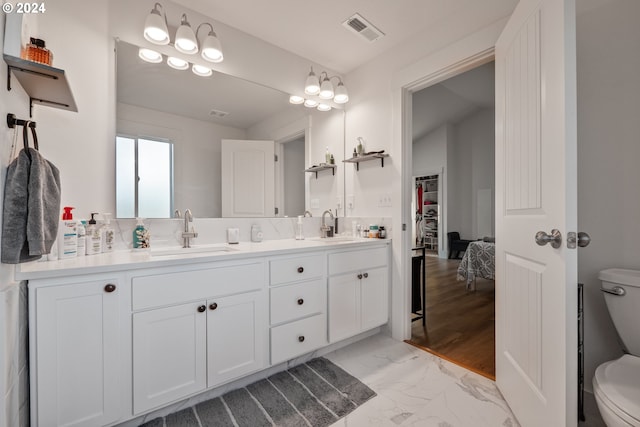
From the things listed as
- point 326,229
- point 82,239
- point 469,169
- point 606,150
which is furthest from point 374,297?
point 469,169

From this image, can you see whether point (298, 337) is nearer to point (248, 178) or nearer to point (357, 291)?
point (357, 291)

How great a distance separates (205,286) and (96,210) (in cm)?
80

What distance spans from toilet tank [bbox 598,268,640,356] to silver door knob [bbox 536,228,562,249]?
0.59 meters

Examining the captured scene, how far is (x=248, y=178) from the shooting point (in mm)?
2230

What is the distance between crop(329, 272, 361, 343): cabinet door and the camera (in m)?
2.02

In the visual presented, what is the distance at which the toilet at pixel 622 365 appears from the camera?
3.00ft

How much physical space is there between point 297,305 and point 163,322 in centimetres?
78

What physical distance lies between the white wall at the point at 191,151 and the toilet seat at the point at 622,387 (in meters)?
2.16

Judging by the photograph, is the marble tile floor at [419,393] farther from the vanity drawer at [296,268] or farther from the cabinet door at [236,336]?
the vanity drawer at [296,268]

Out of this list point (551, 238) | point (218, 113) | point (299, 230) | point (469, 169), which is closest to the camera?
point (551, 238)

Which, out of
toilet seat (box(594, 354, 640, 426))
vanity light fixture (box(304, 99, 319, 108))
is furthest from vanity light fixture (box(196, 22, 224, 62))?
toilet seat (box(594, 354, 640, 426))

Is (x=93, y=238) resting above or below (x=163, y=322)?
above

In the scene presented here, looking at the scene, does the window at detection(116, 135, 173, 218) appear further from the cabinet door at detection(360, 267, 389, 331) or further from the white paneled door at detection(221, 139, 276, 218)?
the cabinet door at detection(360, 267, 389, 331)

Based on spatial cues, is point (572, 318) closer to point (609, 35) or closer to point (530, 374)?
point (530, 374)
